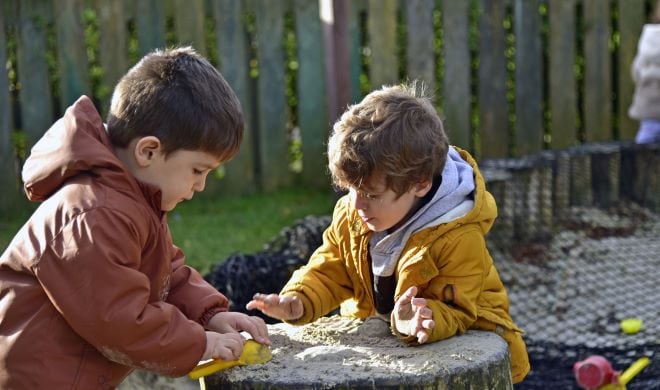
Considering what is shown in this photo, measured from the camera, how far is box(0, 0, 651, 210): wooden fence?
7.51 m

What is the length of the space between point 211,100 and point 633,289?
3.72m

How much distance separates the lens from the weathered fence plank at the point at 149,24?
773 centimetres

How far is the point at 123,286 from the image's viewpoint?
284cm

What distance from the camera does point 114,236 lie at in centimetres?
285

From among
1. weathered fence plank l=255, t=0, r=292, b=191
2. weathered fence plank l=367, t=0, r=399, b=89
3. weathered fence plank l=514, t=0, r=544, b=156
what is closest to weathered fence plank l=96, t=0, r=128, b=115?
weathered fence plank l=255, t=0, r=292, b=191

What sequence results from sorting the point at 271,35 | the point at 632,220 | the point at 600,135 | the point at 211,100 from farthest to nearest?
1. the point at 600,135
2. the point at 271,35
3. the point at 632,220
4. the point at 211,100

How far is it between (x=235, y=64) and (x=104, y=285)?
17.2 ft

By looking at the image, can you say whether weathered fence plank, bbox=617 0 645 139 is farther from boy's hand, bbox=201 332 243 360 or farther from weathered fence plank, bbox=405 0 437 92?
boy's hand, bbox=201 332 243 360

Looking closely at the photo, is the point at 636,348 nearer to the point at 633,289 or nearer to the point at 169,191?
the point at 633,289

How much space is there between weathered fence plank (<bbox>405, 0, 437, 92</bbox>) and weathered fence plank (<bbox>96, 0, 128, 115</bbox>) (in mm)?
1924

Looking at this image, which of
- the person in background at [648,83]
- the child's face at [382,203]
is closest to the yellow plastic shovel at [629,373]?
the child's face at [382,203]

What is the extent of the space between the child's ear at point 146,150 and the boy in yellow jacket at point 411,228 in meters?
0.59

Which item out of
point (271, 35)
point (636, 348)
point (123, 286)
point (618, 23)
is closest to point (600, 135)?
point (618, 23)

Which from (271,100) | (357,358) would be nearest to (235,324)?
(357,358)
